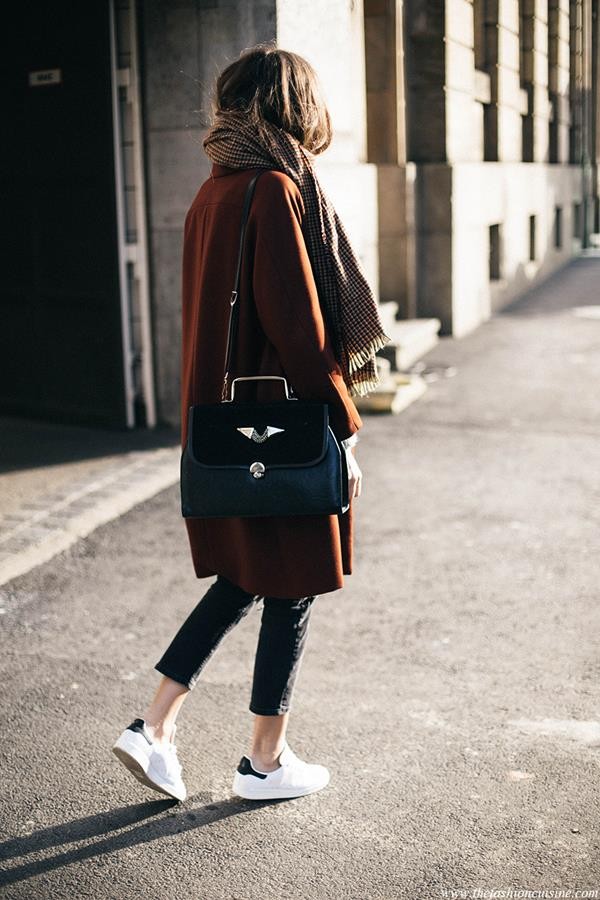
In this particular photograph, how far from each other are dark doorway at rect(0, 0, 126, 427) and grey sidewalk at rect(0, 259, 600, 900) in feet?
6.36

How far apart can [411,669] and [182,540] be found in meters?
1.93

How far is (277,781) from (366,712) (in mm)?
665

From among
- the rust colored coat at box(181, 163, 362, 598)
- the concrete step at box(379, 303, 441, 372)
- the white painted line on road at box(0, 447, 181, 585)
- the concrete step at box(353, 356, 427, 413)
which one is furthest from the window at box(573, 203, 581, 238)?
the rust colored coat at box(181, 163, 362, 598)

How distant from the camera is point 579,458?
7480 mm

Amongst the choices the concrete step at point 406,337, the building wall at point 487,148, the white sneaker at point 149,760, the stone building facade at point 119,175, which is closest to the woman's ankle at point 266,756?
the white sneaker at point 149,760

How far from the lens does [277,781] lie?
3379 mm

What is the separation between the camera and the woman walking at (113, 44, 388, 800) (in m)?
3.01

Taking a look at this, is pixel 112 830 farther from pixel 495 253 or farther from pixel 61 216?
pixel 495 253

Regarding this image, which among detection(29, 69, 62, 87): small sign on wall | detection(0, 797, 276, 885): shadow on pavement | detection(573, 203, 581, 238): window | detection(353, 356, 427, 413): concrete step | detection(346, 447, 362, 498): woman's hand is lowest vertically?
detection(0, 797, 276, 885): shadow on pavement

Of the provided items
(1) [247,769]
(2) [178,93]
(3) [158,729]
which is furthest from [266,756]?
(2) [178,93]

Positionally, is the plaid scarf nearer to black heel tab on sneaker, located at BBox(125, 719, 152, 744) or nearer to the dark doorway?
black heel tab on sneaker, located at BBox(125, 719, 152, 744)

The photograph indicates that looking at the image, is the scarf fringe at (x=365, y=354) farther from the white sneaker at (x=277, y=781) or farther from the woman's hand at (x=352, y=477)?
the white sneaker at (x=277, y=781)

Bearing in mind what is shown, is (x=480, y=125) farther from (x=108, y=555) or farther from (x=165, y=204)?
(x=108, y=555)

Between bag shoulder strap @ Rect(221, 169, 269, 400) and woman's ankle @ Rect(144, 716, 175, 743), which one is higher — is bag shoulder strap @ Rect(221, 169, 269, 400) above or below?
above
